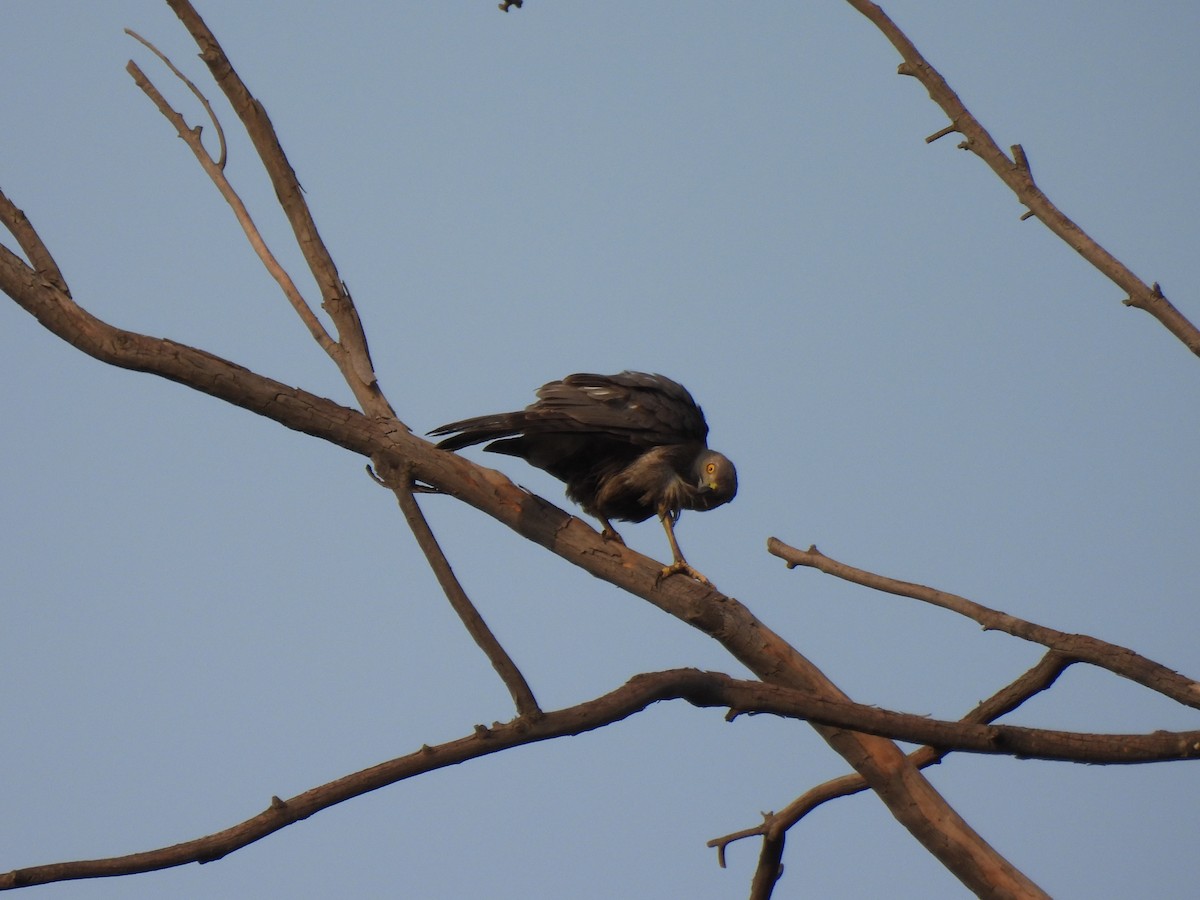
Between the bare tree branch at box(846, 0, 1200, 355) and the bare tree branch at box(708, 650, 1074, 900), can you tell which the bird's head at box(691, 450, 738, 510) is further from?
the bare tree branch at box(846, 0, 1200, 355)

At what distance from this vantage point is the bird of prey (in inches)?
211

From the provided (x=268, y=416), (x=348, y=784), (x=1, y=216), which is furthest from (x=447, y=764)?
(x=1, y=216)

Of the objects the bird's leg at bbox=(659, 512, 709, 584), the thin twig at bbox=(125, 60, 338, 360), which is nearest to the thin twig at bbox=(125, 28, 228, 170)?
the thin twig at bbox=(125, 60, 338, 360)

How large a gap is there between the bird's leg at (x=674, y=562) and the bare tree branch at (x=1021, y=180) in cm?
170

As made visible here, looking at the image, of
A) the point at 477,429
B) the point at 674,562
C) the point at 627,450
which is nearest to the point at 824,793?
the point at 674,562

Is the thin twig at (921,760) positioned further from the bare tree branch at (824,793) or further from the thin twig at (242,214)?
the thin twig at (242,214)

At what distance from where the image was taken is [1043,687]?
4.98m

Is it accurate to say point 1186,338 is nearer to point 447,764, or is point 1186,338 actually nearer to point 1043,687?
point 1043,687

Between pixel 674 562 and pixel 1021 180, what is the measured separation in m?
1.89

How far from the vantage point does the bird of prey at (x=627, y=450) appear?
211 inches

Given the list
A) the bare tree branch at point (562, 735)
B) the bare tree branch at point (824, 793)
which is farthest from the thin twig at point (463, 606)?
the bare tree branch at point (824, 793)

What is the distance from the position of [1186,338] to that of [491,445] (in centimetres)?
270

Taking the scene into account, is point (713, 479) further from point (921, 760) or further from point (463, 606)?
point (463, 606)

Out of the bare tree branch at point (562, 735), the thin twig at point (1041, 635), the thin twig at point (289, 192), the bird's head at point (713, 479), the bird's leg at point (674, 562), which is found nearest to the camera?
the bare tree branch at point (562, 735)
